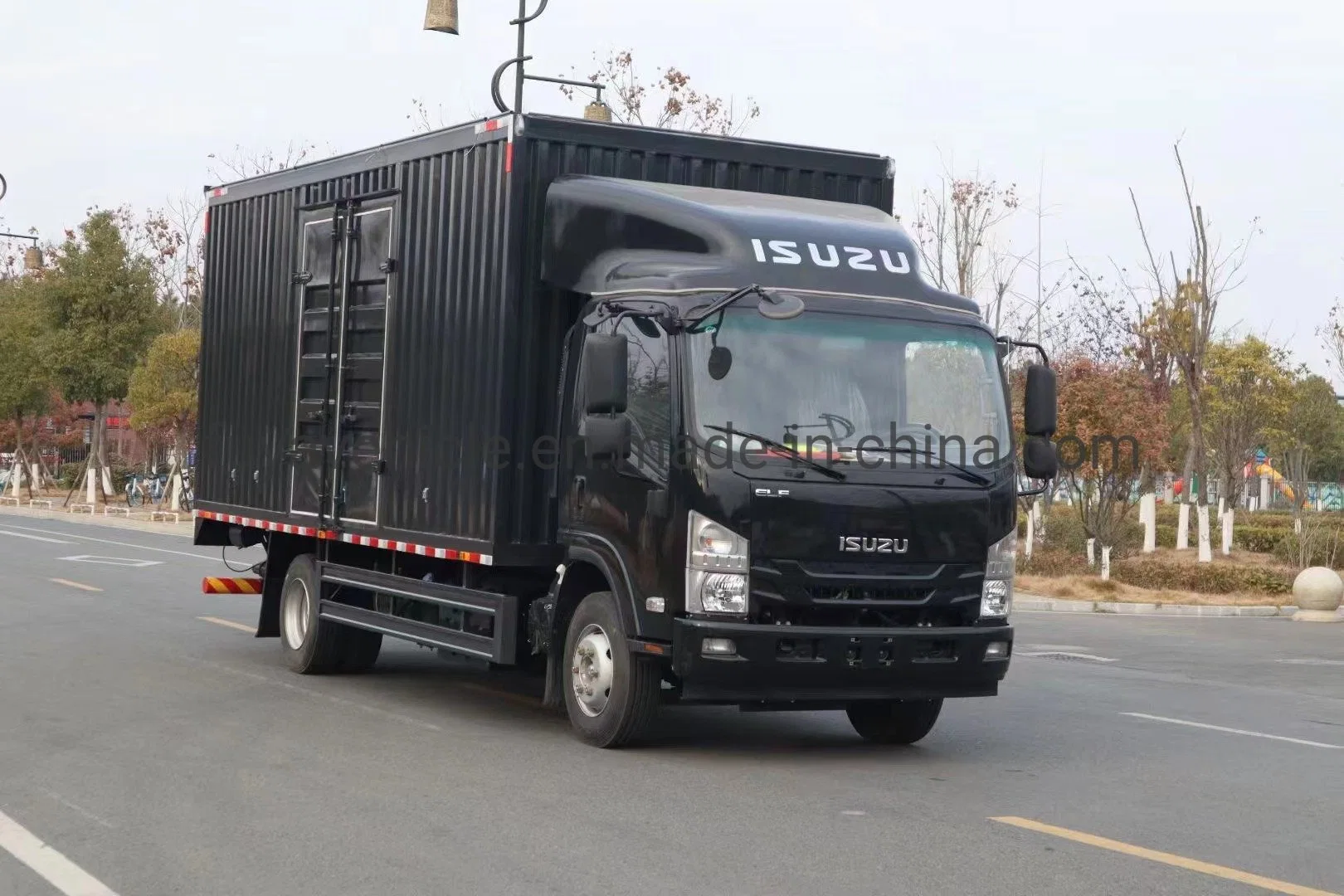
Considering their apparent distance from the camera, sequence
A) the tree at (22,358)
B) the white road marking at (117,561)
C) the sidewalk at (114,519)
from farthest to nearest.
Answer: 1. the tree at (22,358)
2. the sidewalk at (114,519)
3. the white road marking at (117,561)

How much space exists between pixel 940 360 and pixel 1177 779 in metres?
2.66

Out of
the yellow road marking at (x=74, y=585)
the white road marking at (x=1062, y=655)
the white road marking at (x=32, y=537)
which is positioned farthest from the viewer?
the white road marking at (x=32, y=537)

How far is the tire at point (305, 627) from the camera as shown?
504 inches

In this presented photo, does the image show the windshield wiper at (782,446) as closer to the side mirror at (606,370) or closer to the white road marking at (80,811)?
the side mirror at (606,370)

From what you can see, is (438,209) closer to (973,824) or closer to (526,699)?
(526,699)

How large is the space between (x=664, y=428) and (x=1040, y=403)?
2.31m

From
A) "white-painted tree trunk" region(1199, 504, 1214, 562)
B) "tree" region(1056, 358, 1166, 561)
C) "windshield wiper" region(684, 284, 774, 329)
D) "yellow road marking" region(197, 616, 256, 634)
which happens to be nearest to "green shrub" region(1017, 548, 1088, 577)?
"tree" region(1056, 358, 1166, 561)

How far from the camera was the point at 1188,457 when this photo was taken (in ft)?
125

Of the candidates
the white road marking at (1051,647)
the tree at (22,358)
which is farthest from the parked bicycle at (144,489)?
the white road marking at (1051,647)

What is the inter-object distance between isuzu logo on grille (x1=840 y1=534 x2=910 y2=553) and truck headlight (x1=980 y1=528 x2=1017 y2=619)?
1.94ft

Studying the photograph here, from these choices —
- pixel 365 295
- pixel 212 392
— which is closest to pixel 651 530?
pixel 365 295

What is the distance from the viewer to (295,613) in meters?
13.3

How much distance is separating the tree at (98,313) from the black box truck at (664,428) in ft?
111

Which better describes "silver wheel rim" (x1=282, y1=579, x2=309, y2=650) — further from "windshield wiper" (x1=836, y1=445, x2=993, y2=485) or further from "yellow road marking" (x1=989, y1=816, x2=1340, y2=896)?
"yellow road marking" (x1=989, y1=816, x2=1340, y2=896)
